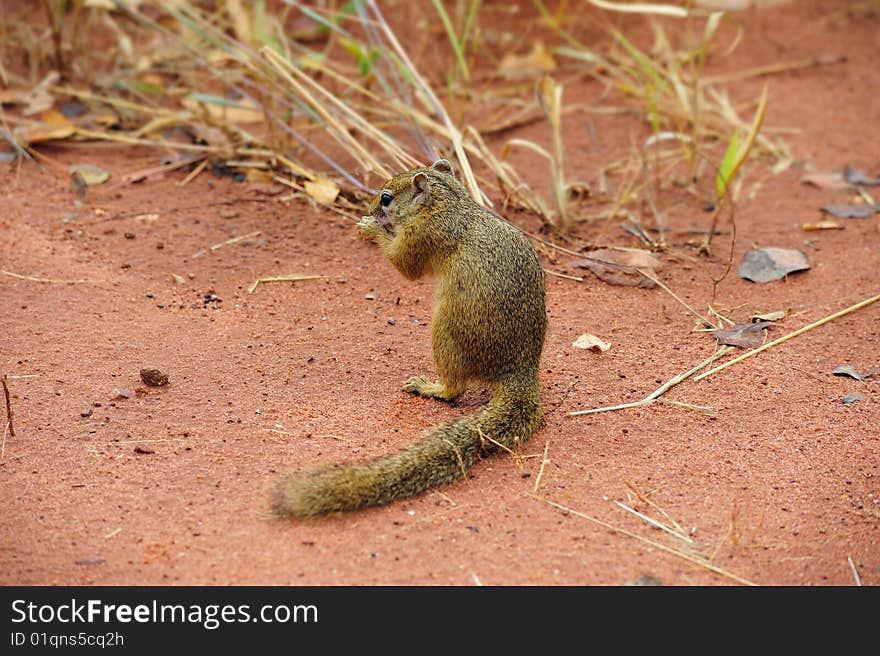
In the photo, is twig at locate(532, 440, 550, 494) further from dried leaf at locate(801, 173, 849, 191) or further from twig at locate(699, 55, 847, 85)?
twig at locate(699, 55, 847, 85)

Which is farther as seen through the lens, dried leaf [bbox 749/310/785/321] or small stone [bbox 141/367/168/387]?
dried leaf [bbox 749/310/785/321]

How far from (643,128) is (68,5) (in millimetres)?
4737

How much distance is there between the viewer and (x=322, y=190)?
631 cm

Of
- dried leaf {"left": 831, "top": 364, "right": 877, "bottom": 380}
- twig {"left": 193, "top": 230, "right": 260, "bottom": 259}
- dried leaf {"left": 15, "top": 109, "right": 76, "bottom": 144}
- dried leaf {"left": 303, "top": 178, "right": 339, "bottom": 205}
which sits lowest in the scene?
twig {"left": 193, "top": 230, "right": 260, "bottom": 259}

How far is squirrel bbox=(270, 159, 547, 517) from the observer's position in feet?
13.2

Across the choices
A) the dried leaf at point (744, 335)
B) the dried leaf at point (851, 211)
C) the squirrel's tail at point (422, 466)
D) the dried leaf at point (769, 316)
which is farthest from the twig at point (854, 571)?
the dried leaf at point (851, 211)

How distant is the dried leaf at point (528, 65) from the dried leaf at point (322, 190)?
250 cm

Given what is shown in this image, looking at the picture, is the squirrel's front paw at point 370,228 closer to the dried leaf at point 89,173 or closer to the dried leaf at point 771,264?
the dried leaf at point 771,264

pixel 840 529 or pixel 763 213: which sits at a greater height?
pixel 840 529

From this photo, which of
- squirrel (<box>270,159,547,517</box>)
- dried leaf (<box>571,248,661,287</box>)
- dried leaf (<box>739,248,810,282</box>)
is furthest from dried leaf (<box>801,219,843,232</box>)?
squirrel (<box>270,159,547,517</box>)

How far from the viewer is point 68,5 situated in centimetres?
871

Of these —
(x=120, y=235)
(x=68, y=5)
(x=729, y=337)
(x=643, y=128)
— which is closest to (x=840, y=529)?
(x=729, y=337)

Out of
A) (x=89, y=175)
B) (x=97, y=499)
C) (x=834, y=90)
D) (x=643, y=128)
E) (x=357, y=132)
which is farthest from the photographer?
(x=834, y=90)

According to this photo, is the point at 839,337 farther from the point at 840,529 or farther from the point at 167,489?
the point at 167,489
